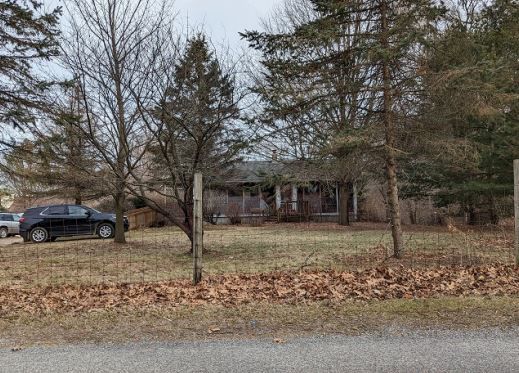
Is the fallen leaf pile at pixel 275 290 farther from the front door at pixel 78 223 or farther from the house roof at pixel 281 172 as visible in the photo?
the front door at pixel 78 223

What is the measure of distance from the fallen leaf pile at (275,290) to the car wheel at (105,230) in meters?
12.6

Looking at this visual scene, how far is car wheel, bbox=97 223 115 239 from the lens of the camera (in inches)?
802

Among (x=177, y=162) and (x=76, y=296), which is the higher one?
(x=177, y=162)

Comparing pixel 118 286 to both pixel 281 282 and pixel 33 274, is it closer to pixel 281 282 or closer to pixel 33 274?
pixel 281 282

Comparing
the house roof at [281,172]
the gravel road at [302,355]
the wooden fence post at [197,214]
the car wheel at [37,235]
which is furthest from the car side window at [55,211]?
the gravel road at [302,355]

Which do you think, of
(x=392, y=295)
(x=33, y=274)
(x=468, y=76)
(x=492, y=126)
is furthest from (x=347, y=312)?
(x=492, y=126)

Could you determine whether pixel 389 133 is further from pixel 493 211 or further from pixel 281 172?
pixel 493 211

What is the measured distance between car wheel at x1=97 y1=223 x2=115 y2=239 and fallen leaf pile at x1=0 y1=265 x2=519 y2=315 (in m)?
12.6

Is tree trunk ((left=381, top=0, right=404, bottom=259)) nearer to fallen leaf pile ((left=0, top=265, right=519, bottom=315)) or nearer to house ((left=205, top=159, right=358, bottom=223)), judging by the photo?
fallen leaf pile ((left=0, top=265, right=519, bottom=315))

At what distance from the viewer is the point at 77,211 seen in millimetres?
20250

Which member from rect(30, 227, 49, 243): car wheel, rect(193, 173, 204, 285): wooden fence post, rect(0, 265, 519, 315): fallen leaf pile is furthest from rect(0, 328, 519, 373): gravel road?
rect(30, 227, 49, 243): car wheel

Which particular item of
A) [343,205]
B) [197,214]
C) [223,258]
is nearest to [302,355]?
[197,214]

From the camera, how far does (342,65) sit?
1029 cm

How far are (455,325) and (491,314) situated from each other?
0.63m
